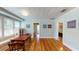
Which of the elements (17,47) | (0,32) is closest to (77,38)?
(17,47)

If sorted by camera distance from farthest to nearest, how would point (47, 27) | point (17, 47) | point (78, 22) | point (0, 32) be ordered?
1. point (47, 27)
2. point (0, 32)
3. point (78, 22)
4. point (17, 47)
